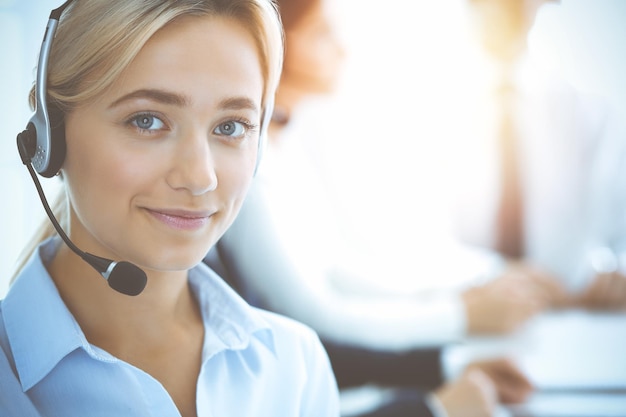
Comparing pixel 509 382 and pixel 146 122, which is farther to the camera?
pixel 509 382

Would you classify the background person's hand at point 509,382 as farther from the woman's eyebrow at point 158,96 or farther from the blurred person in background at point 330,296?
the woman's eyebrow at point 158,96

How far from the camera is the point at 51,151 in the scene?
559 mm

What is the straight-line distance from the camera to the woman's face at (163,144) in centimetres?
55

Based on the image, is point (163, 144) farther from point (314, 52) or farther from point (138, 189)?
point (314, 52)

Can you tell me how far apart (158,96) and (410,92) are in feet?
4.95

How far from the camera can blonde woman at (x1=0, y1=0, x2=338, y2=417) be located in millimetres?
546

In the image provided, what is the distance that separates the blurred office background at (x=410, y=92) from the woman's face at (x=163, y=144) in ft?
3.43

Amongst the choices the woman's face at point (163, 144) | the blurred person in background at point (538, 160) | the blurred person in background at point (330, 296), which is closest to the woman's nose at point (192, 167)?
the woman's face at point (163, 144)

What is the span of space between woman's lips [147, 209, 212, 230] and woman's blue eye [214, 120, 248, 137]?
8 cm

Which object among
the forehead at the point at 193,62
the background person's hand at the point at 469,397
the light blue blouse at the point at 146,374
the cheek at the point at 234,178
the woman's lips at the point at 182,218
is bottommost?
the background person's hand at the point at 469,397

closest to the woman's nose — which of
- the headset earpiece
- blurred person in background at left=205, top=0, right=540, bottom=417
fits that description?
the headset earpiece

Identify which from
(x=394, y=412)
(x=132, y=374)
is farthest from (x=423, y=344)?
(x=132, y=374)

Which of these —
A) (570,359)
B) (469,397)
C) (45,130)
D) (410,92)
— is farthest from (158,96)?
(410,92)

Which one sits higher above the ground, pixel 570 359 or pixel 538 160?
pixel 538 160
